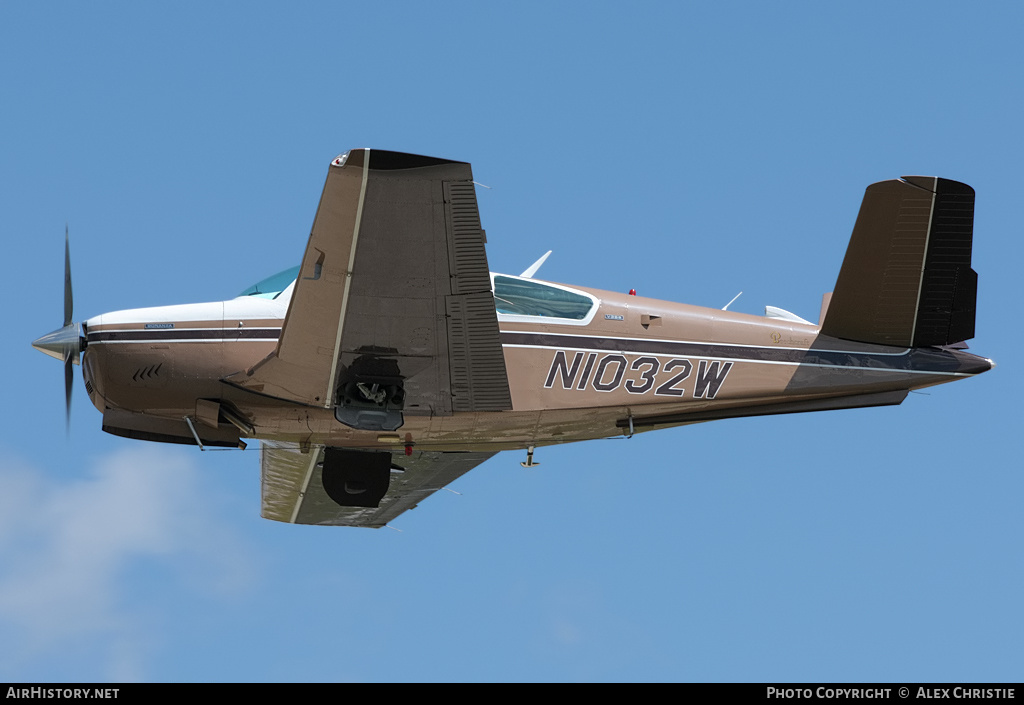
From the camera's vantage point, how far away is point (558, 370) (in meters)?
17.0

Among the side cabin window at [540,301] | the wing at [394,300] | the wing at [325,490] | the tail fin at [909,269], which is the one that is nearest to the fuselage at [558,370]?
the side cabin window at [540,301]

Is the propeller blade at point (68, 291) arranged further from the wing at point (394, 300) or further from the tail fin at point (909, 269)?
the tail fin at point (909, 269)

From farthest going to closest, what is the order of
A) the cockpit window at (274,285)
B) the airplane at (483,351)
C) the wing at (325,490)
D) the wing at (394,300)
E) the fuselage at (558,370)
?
the wing at (325,490) → the cockpit window at (274,285) → the fuselage at (558,370) → the airplane at (483,351) → the wing at (394,300)

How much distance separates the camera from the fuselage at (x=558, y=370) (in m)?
16.1

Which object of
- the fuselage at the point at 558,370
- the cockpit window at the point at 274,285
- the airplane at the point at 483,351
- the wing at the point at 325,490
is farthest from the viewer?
the wing at the point at 325,490

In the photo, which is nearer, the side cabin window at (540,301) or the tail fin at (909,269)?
the tail fin at (909,269)

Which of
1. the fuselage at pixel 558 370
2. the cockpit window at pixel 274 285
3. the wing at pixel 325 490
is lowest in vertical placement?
the wing at pixel 325 490

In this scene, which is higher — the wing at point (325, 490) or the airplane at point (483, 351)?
the airplane at point (483, 351)

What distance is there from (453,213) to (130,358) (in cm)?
466

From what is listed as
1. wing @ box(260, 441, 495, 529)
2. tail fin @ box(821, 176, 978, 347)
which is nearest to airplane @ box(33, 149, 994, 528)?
tail fin @ box(821, 176, 978, 347)

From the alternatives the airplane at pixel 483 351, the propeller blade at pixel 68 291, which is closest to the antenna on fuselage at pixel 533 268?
the airplane at pixel 483 351

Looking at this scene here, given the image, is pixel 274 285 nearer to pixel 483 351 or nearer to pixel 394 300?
pixel 394 300

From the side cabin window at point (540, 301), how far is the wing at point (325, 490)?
132 inches
